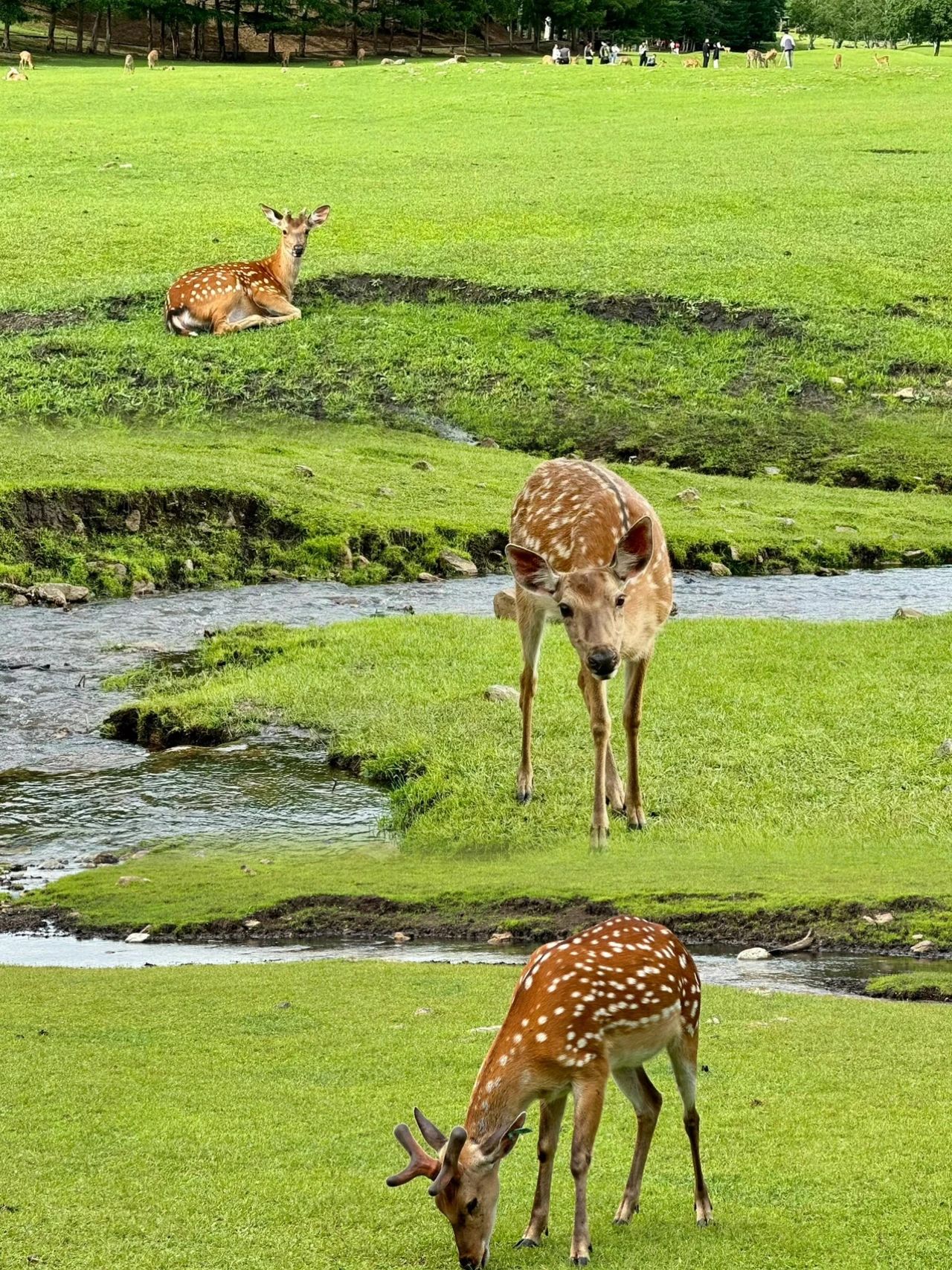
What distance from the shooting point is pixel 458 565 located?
75.2ft

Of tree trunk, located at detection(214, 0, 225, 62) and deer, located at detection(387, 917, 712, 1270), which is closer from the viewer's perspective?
deer, located at detection(387, 917, 712, 1270)

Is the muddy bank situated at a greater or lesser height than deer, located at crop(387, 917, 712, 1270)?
lesser

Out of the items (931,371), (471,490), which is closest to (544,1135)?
(471,490)

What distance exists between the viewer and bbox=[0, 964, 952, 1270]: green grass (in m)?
6.46

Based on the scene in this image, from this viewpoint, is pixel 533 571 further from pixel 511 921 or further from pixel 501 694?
pixel 501 694

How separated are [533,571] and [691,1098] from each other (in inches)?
178

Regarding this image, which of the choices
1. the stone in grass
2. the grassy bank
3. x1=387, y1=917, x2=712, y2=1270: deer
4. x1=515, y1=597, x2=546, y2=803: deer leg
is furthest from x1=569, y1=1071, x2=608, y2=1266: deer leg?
the grassy bank

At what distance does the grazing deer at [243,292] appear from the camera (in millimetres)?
30891

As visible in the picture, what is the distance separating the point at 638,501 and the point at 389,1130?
5526 mm

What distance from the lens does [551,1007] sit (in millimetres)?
6395

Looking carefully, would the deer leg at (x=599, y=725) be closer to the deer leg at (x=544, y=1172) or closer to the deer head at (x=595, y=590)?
the deer head at (x=595, y=590)

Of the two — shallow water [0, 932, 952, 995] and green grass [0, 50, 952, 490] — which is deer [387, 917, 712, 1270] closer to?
shallow water [0, 932, 952, 995]

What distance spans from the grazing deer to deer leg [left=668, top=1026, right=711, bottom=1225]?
25.8 meters

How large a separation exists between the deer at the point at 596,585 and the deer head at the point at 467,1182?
14.7 ft
